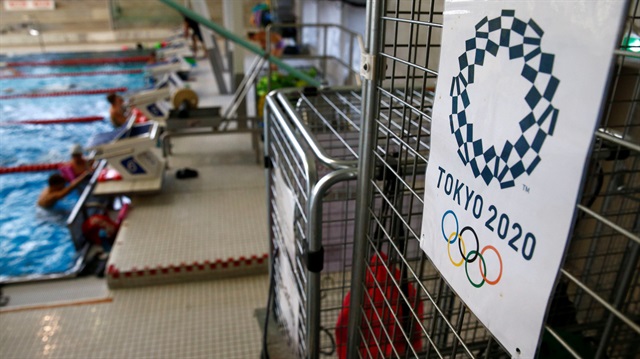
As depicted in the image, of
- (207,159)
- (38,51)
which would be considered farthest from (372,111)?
(38,51)

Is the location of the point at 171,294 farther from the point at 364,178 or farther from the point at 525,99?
the point at 525,99

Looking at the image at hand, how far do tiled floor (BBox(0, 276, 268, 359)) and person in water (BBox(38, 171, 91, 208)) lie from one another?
6.75 feet

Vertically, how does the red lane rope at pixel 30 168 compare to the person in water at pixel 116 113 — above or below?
below

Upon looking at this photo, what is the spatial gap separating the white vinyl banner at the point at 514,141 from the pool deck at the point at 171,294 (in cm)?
223

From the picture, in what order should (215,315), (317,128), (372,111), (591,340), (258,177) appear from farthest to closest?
(258,177), (215,315), (317,128), (591,340), (372,111)

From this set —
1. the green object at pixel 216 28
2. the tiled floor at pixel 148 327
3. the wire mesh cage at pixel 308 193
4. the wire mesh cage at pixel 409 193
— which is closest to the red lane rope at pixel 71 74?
the green object at pixel 216 28

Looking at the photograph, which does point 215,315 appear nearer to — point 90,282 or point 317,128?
point 90,282

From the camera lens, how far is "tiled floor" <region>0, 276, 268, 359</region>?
8.42 feet

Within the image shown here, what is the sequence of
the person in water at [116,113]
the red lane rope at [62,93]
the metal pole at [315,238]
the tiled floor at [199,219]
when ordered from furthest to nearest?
1. the red lane rope at [62,93]
2. the person in water at [116,113]
3. the tiled floor at [199,219]
4. the metal pole at [315,238]

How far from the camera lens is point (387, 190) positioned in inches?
44.1

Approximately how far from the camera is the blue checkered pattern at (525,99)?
46cm

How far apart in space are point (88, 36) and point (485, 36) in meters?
16.4

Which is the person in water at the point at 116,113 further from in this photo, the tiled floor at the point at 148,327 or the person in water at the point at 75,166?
the tiled floor at the point at 148,327

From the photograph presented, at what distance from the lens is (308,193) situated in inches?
47.3
